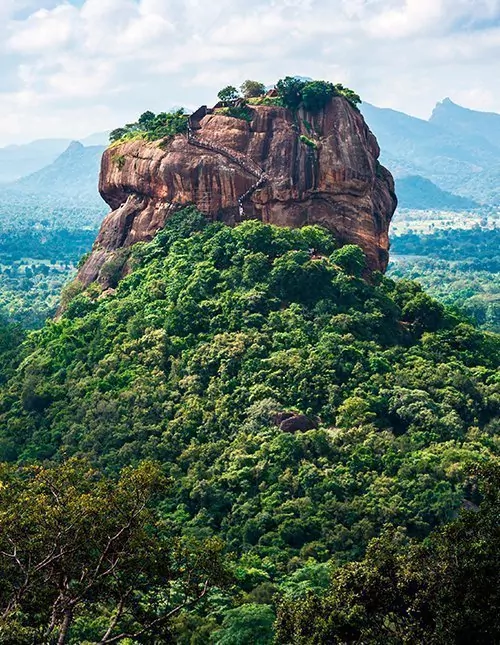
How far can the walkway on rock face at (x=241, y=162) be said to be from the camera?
3972 cm

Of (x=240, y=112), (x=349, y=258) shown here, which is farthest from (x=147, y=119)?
(x=349, y=258)

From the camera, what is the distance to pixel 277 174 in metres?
39.7

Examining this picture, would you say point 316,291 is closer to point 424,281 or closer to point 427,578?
point 427,578

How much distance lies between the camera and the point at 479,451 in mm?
28656

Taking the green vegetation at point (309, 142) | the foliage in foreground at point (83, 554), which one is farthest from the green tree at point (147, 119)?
the foliage in foreground at point (83, 554)

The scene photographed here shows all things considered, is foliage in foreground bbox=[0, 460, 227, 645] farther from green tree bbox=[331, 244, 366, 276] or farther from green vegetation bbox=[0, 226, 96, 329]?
green vegetation bbox=[0, 226, 96, 329]

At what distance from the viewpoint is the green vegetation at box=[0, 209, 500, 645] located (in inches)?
712

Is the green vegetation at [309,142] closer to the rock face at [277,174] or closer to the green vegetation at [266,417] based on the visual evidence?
the rock face at [277,174]

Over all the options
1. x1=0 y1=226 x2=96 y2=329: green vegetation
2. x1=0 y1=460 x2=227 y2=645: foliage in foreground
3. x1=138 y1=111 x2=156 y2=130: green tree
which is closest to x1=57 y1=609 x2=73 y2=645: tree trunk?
x1=0 y1=460 x2=227 y2=645: foliage in foreground

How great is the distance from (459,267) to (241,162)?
80965mm

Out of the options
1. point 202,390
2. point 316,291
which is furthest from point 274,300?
point 202,390

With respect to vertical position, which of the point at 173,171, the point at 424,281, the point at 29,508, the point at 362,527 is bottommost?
the point at 424,281

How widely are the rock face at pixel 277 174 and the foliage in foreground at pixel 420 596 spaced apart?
23857 millimetres

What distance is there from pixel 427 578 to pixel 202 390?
1755cm
